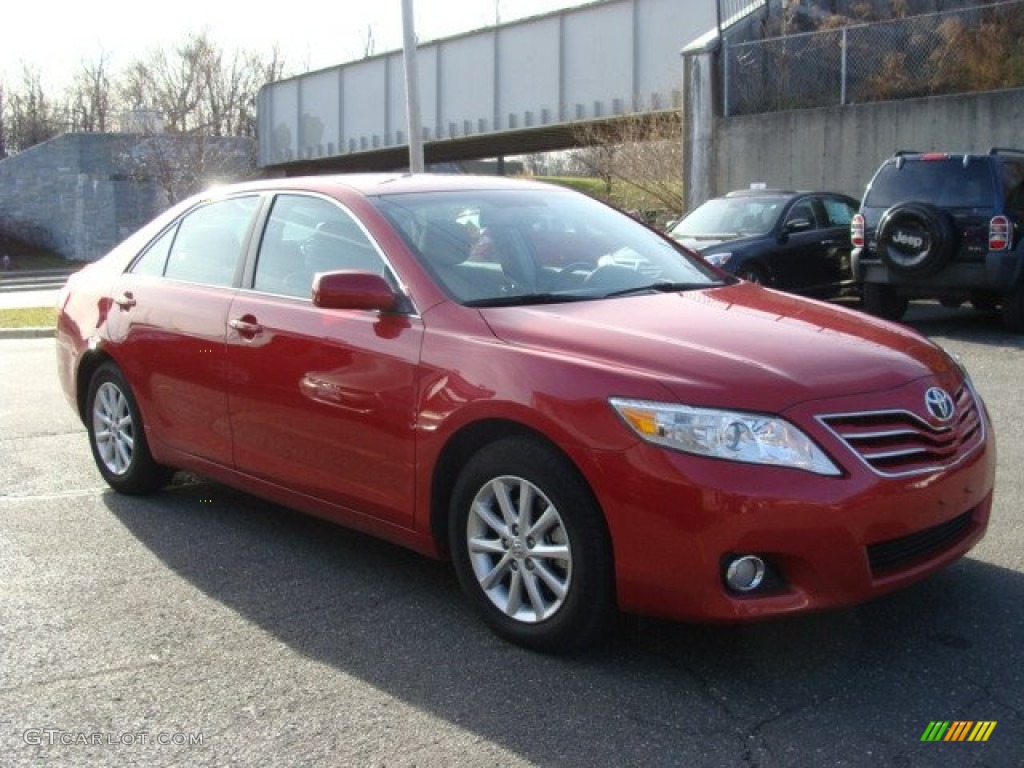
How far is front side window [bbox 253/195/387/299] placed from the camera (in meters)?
4.55

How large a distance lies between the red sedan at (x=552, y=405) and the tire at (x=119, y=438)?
21 cm

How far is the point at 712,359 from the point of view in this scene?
139 inches

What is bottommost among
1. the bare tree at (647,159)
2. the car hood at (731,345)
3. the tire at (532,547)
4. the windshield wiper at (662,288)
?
the tire at (532,547)

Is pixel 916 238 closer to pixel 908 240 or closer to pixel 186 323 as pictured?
pixel 908 240

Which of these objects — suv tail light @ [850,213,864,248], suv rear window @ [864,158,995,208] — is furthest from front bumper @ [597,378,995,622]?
suv tail light @ [850,213,864,248]

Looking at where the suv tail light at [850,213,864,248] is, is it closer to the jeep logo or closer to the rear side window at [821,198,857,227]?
the jeep logo

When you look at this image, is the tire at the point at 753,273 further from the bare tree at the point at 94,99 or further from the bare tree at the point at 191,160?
the bare tree at the point at 94,99

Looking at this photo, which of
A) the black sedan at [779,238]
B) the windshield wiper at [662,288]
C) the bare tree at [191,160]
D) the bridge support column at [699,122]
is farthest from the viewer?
the bare tree at [191,160]

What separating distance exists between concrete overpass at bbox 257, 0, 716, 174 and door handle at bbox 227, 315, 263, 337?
65.7ft

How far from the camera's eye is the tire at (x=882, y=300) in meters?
12.1

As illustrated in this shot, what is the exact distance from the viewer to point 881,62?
18.3 metres

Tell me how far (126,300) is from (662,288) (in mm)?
2806
